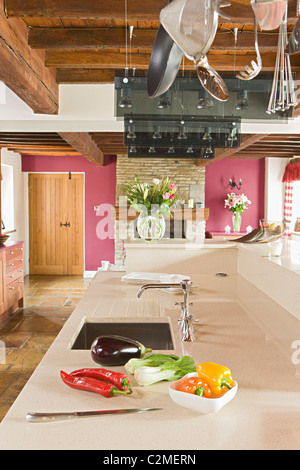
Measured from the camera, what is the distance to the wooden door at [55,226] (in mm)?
9086

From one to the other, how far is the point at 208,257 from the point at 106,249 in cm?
597

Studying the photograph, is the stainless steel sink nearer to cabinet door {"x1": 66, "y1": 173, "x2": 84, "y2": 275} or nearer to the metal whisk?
the metal whisk

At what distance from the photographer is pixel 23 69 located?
2.67 meters

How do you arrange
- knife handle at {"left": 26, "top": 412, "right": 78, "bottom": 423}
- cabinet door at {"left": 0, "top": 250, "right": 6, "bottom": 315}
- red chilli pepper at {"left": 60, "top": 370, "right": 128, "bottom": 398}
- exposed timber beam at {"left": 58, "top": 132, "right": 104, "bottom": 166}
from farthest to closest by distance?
cabinet door at {"left": 0, "top": 250, "right": 6, "bottom": 315} → exposed timber beam at {"left": 58, "top": 132, "right": 104, "bottom": 166} → red chilli pepper at {"left": 60, "top": 370, "right": 128, "bottom": 398} → knife handle at {"left": 26, "top": 412, "right": 78, "bottom": 423}

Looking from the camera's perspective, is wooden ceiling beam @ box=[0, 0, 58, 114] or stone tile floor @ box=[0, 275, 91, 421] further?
stone tile floor @ box=[0, 275, 91, 421]

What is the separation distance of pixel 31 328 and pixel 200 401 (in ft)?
14.5

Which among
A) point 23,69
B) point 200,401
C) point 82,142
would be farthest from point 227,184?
point 200,401

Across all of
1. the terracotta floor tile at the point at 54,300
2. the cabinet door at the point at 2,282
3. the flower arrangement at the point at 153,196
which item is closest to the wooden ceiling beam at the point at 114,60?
the flower arrangement at the point at 153,196

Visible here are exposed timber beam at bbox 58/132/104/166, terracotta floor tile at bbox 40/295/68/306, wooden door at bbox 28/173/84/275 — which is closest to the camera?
exposed timber beam at bbox 58/132/104/166

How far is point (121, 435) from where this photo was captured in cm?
101

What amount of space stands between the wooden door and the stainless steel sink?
7167 millimetres

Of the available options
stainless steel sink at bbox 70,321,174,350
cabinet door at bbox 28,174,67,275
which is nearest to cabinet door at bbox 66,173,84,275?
cabinet door at bbox 28,174,67,275

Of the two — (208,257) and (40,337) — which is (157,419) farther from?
(40,337)

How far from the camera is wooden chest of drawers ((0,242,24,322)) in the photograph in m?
5.51
